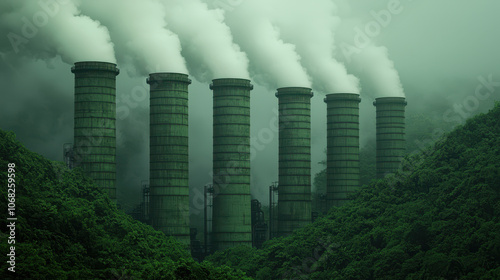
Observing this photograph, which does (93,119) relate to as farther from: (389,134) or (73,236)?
(389,134)

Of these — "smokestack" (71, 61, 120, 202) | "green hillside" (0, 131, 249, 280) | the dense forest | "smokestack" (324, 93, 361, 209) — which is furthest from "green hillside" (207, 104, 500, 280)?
"smokestack" (71, 61, 120, 202)

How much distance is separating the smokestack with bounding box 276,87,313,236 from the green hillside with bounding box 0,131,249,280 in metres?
9.93

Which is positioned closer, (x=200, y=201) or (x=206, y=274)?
(x=206, y=274)

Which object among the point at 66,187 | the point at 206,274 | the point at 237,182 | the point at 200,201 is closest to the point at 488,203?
the point at 206,274

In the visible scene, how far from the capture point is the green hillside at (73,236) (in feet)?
89.9

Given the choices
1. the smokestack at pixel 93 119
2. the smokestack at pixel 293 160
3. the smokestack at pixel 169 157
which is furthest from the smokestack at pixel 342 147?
the smokestack at pixel 93 119

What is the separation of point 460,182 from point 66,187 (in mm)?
18777

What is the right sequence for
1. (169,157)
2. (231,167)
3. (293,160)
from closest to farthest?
(169,157)
(231,167)
(293,160)

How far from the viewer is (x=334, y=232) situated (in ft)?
132

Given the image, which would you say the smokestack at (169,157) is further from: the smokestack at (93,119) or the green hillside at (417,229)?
the green hillside at (417,229)

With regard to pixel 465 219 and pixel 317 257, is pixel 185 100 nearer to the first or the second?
pixel 317 257

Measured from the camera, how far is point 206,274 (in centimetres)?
2878

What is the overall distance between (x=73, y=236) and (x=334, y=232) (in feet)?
47.1

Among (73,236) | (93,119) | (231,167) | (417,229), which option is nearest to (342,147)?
(231,167)
